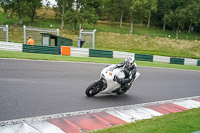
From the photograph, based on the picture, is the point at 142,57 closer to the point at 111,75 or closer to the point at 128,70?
the point at 128,70

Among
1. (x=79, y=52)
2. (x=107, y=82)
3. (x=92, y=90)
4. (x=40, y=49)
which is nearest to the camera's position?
(x=107, y=82)

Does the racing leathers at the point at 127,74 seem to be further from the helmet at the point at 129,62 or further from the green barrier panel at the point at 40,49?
the green barrier panel at the point at 40,49

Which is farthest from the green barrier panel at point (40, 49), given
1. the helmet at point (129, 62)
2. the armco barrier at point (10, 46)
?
the helmet at point (129, 62)

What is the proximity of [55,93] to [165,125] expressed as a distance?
12.2ft

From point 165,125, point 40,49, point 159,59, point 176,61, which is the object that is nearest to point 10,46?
Answer: point 40,49

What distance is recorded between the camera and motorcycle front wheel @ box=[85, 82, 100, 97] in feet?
25.2

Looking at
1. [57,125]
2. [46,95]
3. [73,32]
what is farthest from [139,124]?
[73,32]

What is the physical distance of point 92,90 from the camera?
783 centimetres

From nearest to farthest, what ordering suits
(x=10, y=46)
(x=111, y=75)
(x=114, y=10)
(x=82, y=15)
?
(x=111, y=75), (x=10, y=46), (x=82, y=15), (x=114, y=10)

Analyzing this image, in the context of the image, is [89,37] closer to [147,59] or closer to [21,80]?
[147,59]

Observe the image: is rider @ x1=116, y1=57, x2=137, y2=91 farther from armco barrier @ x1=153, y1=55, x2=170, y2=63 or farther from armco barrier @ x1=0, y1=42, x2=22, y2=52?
armco barrier @ x1=153, y1=55, x2=170, y2=63

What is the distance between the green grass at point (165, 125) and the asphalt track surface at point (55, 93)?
1.60m

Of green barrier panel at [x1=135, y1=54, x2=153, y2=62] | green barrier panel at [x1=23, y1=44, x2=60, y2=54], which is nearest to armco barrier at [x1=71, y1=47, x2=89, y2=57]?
green barrier panel at [x1=23, y1=44, x2=60, y2=54]

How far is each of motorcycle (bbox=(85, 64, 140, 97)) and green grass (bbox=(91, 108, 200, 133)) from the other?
6.03 feet
